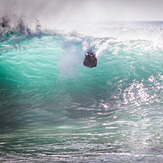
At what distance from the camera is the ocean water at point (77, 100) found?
113 inches

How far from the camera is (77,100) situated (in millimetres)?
5418

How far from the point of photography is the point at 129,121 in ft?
13.5

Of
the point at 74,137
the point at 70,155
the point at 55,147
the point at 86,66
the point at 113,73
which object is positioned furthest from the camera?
the point at 86,66

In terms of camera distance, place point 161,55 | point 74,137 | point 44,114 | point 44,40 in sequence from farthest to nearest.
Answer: point 44,40 → point 161,55 → point 44,114 → point 74,137

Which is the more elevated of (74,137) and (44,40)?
(44,40)

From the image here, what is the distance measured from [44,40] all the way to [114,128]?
7.41m

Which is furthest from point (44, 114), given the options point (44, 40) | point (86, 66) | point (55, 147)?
point (44, 40)

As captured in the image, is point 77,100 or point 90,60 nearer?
point 77,100

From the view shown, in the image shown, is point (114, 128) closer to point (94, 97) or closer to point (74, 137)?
point (74, 137)

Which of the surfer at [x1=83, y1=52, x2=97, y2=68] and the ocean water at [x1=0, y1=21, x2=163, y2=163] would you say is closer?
the ocean water at [x1=0, y1=21, x2=163, y2=163]

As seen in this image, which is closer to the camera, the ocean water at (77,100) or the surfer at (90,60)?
the ocean water at (77,100)

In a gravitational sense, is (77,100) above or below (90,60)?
below

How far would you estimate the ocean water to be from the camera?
9.45 feet

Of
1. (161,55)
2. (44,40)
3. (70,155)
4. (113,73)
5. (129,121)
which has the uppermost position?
(44,40)
